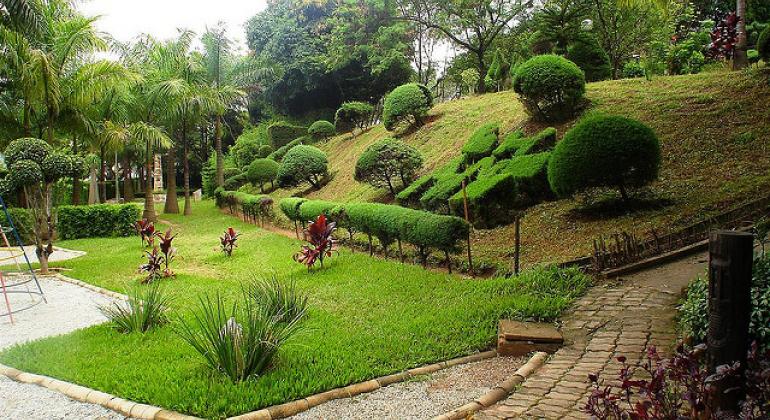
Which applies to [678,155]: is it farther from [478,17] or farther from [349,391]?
[478,17]

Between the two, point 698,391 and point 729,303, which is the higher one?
point 729,303

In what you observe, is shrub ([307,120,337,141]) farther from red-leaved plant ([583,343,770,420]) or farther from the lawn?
red-leaved plant ([583,343,770,420])

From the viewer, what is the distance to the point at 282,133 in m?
25.7

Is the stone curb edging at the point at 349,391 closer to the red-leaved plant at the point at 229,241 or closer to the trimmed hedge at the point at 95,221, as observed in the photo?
the red-leaved plant at the point at 229,241

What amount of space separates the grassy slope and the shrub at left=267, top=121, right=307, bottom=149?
12087 mm

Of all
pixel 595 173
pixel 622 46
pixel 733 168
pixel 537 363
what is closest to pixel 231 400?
pixel 537 363

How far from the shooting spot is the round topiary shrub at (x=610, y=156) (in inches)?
299

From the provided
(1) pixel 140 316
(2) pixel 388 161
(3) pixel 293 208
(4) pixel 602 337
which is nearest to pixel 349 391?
(4) pixel 602 337

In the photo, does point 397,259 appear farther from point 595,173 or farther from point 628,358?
point 628,358

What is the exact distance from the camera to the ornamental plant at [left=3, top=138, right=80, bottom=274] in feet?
28.8

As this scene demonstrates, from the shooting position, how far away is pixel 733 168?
819 centimetres

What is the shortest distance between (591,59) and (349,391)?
584 inches

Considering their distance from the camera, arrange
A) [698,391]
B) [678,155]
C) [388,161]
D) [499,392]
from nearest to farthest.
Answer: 1. [698,391]
2. [499,392]
3. [678,155]
4. [388,161]

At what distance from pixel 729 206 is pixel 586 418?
18.0ft
